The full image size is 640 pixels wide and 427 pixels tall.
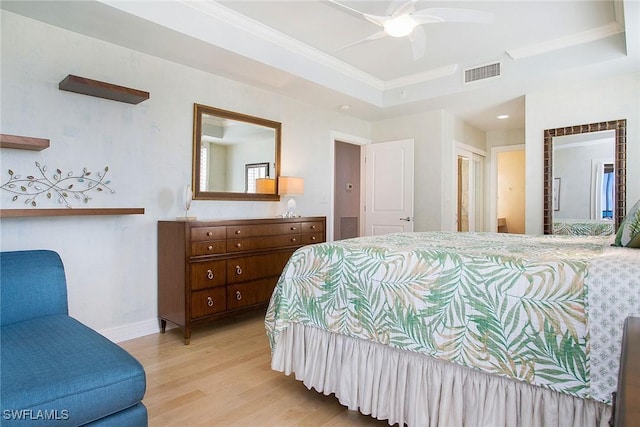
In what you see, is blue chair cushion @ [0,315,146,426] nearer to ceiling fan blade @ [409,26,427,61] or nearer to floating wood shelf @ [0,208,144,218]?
floating wood shelf @ [0,208,144,218]

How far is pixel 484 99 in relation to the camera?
4355 millimetres

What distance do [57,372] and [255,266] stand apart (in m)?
2.17

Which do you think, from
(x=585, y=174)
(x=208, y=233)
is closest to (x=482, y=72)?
(x=585, y=174)

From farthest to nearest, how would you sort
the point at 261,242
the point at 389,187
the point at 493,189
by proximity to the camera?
the point at 493,189 → the point at 389,187 → the point at 261,242

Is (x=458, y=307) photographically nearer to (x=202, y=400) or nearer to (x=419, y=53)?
(x=202, y=400)

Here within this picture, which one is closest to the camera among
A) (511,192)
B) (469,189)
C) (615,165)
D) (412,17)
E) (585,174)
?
(412,17)

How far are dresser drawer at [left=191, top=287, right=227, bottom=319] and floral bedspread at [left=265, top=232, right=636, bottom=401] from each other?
119 cm

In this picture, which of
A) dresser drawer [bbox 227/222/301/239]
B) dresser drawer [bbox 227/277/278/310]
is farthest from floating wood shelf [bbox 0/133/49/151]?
dresser drawer [bbox 227/277/278/310]

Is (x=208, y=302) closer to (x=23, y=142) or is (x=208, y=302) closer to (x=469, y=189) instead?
(x=23, y=142)

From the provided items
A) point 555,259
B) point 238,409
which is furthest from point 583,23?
point 238,409

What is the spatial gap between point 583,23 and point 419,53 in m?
1.45

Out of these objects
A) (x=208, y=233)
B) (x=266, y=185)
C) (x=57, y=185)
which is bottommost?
(x=208, y=233)

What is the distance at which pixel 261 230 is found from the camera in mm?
3396

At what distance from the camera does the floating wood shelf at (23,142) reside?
2178 millimetres
